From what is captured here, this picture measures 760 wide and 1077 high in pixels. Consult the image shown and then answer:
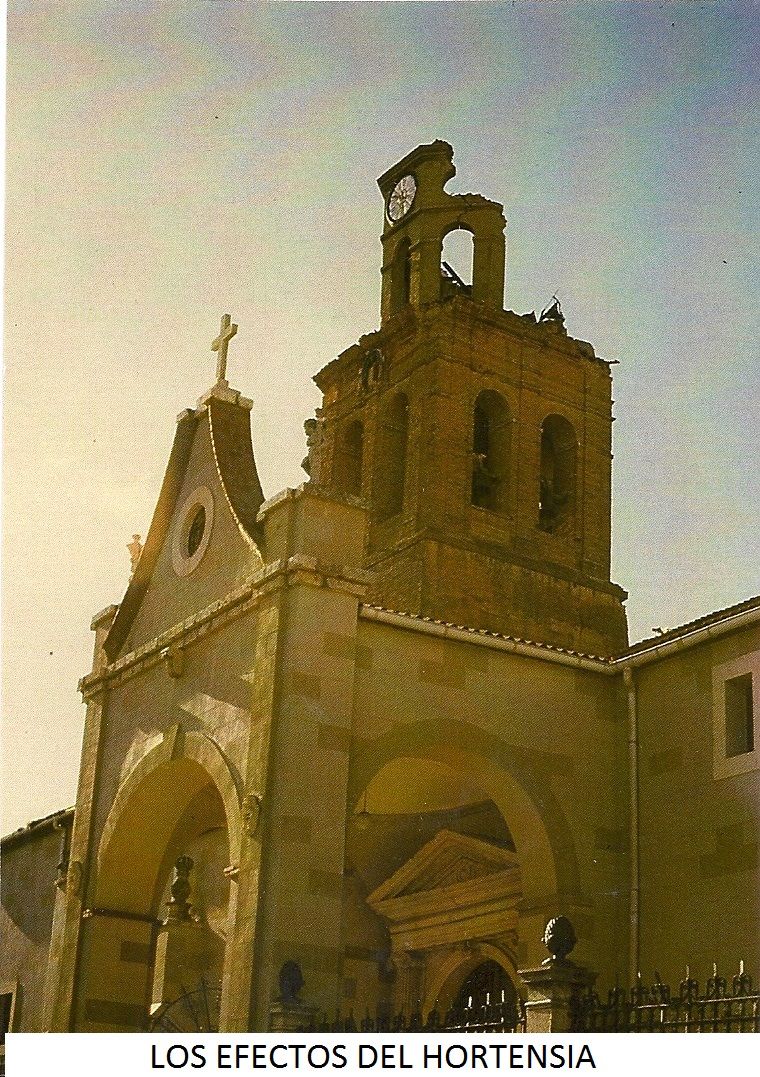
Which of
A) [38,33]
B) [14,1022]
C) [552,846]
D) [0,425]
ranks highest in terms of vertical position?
[38,33]

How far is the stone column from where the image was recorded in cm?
1204

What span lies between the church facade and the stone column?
333cm

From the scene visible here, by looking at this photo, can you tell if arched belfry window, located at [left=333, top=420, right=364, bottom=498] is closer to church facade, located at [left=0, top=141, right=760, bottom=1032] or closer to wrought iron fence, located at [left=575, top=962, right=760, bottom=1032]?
church facade, located at [left=0, top=141, right=760, bottom=1032]

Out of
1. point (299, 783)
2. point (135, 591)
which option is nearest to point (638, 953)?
point (299, 783)

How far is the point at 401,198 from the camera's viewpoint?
32.6m

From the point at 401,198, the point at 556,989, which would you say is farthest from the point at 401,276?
the point at 556,989

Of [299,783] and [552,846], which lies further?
[552,846]

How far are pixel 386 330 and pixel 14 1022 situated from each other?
14.9 metres

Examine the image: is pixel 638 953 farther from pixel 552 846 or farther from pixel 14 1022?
pixel 14 1022

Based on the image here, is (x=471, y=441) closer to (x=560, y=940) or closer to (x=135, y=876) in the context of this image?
(x=135, y=876)

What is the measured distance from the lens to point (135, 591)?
20.8 meters

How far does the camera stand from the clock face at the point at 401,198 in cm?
3225

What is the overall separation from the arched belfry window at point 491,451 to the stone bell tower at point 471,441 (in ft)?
0.10

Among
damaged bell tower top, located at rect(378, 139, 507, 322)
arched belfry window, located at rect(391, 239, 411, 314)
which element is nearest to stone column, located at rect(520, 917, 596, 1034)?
damaged bell tower top, located at rect(378, 139, 507, 322)
